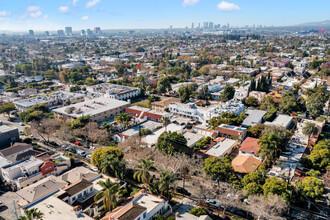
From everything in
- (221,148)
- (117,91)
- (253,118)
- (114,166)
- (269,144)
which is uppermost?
(269,144)

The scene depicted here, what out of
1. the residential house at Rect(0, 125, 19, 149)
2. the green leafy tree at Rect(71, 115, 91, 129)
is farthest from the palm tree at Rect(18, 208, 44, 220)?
the residential house at Rect(0, 125, 19, 149)

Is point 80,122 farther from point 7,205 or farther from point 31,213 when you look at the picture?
point 31,213

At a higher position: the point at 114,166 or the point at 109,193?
the point at 109,193

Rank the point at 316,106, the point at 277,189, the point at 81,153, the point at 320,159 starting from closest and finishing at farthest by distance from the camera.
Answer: the point at 277,189
the point at 320,159
the point at 81,153
the point at 316,106

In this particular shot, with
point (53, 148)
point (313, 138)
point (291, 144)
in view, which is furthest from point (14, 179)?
point (313, 138)

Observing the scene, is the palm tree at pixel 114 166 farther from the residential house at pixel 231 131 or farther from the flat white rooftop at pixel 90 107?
the flat white rooftop at pixel 90 107

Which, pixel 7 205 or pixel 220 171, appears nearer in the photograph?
pixel 7 205

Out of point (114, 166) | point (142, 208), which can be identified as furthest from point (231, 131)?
point (142, 208)
